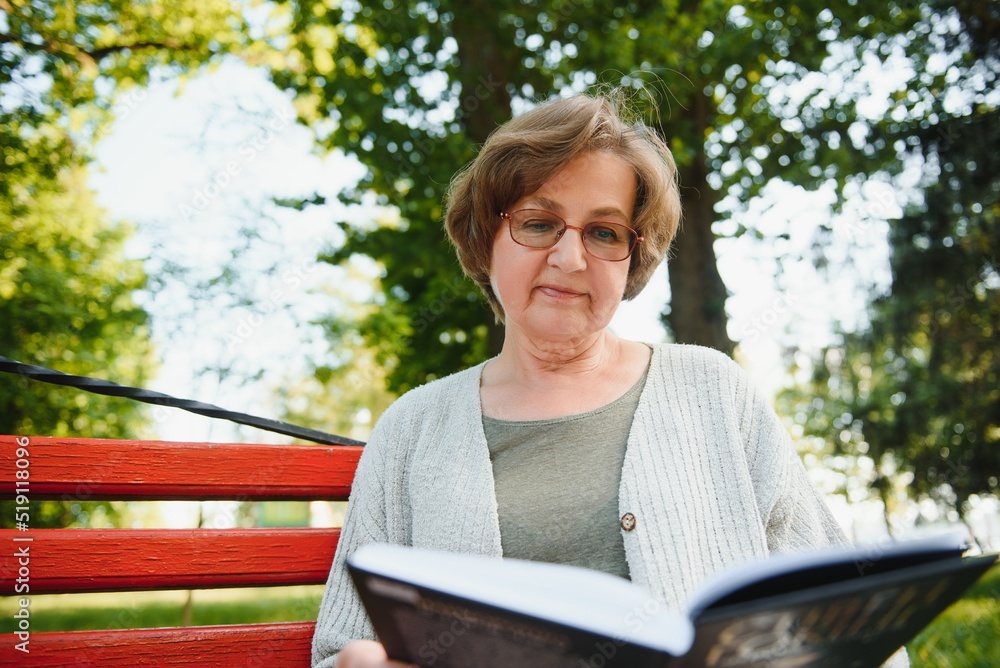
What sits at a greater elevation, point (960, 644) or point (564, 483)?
point (564, 483)

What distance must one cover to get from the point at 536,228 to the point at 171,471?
1.08 meters

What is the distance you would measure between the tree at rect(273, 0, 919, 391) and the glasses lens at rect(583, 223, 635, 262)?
4.65 meters

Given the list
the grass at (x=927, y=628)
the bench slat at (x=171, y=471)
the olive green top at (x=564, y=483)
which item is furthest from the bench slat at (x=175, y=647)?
the grass at (x=927, y=628)

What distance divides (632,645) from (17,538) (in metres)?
1.38

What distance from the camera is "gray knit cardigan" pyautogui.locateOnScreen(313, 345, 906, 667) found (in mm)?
1741

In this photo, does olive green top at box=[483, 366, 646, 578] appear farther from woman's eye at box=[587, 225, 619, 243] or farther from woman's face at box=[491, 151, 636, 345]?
woman's eye at box=[587, 225, 619, 243]

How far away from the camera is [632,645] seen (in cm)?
91

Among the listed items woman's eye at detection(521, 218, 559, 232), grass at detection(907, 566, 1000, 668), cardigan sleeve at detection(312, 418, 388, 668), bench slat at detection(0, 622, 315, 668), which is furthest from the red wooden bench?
grass at detection(907, 566, 1000, 668)

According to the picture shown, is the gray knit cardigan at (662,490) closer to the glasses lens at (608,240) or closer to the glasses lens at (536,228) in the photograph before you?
the glasses lens at (608,240)

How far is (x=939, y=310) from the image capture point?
9953 mm

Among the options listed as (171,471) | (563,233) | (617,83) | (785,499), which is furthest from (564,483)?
(617,83)

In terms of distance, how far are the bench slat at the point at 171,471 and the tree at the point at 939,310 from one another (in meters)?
7.55

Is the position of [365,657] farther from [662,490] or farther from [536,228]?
[536,228]

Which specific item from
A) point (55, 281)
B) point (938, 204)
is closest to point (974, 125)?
point (938, 204)
